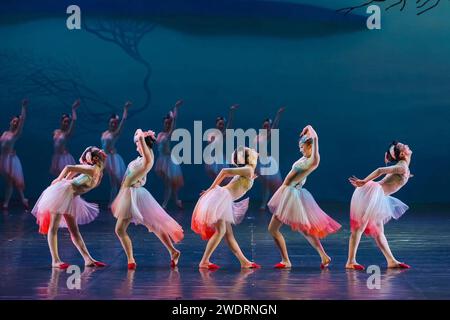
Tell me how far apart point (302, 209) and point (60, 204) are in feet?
7.06

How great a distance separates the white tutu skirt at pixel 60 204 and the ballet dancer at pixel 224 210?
3.45 ft

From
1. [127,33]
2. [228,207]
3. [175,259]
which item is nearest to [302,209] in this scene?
[228,207]

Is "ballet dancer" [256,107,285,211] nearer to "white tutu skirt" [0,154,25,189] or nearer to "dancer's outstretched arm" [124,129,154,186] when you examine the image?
"white tutu skirt" [0,154,25,189]

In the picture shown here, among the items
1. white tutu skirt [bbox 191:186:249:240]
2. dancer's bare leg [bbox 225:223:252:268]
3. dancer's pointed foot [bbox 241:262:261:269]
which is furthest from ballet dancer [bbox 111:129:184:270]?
dancer's pointed foot [bbox 241:262:261:269]

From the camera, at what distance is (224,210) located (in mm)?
8555

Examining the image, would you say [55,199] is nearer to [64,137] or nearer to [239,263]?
[239,263]

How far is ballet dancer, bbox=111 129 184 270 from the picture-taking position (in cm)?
859

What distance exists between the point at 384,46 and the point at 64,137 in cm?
593

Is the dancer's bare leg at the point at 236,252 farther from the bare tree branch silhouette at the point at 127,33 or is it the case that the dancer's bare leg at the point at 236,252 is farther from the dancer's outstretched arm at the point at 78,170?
the bare tree branch silhouette at the point at 127,33

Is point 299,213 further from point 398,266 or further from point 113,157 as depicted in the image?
point 113,157

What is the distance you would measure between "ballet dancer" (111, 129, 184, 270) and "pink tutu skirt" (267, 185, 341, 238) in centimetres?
95

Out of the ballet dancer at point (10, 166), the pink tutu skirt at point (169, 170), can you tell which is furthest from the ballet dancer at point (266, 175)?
the ballet dancer at point (10, 166)
